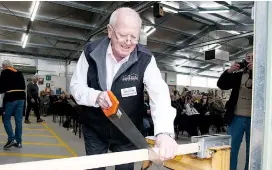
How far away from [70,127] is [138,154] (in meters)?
7.06

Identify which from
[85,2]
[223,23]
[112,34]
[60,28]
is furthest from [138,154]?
[60,28]

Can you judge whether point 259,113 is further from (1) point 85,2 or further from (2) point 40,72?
(2) point 40,72

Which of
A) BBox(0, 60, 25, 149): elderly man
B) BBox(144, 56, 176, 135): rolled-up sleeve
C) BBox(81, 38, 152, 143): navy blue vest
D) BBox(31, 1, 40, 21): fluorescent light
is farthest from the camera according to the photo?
BBox(31, 1, 40, 21): fluorescent light

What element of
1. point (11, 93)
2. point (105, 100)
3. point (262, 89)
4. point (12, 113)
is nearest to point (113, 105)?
point (105, 100)

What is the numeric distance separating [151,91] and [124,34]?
33 cm

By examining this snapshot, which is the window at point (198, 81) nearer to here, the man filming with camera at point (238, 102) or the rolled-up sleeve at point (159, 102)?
the man filming with camera at point (238, 102)

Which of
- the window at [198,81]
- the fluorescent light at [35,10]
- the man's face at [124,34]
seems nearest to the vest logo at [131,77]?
the man's face at [124,34]

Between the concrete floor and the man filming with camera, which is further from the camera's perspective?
the concrete floor

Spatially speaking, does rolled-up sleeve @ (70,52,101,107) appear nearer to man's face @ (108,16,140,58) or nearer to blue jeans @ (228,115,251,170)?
man's face @ (108,16,140,58)

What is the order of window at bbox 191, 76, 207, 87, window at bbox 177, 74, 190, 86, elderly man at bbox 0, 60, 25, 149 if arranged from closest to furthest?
elderly man at bbox 0, 60, 25, 149, window at bbox 177, 74, 190, 86, window at bbox 191, 76, 207, 87

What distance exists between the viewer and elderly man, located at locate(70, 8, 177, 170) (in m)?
1.16

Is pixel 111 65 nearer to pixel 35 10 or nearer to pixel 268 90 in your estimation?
pixel 268 90

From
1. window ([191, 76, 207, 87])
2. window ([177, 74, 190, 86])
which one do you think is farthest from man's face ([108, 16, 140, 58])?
window ([191, 76, 207, 87])

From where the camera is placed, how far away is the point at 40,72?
1284cm
